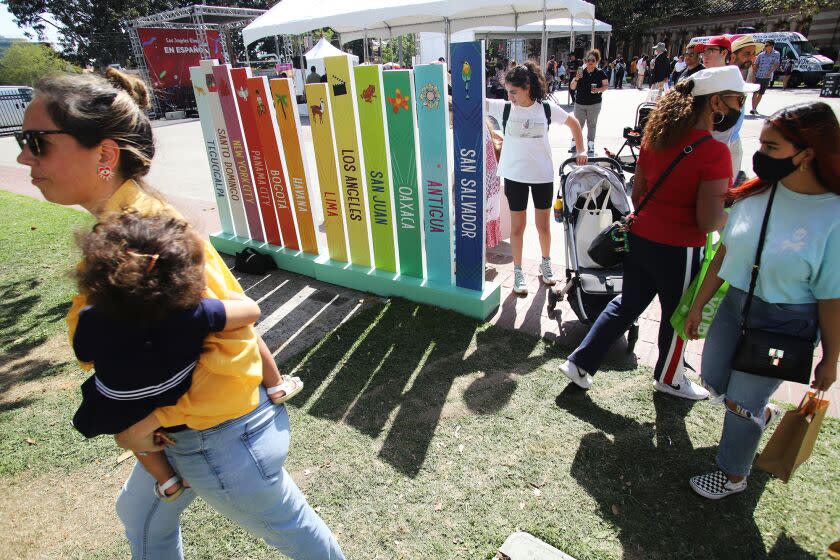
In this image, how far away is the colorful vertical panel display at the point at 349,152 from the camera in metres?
4.18

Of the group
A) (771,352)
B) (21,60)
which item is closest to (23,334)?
(771,352)

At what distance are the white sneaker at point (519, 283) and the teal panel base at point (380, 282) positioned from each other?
246 millimetres

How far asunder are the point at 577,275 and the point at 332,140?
2484mm

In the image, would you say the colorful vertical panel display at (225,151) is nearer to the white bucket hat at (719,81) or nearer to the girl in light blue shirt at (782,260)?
the white bucket hat at (719,81)

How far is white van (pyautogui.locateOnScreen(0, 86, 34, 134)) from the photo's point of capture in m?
20.0

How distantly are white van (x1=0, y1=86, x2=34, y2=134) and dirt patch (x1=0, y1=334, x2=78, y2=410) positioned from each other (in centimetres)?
2149

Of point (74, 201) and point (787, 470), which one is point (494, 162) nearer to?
point (787, 470)

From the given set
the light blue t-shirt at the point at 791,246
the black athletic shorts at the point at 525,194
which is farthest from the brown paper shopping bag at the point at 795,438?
the black athletic shorts at the point at 525,194

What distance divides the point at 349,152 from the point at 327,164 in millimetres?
323

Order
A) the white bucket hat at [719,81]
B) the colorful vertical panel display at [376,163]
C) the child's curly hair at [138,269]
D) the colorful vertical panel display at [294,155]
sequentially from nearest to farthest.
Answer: the child's curly hair at [138,269]
the white bucket hat at [719,81]
the colorful vertical panel display at [376,163]
the colorful vertical panel display at [294,155]

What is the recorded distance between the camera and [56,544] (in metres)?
2.49

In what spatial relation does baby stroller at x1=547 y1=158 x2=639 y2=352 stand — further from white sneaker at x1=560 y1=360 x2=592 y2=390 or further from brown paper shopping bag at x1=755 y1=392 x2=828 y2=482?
brown paper shopping bag at x1=755 y1=392 x2=828 y2=482

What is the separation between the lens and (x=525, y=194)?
175 inches

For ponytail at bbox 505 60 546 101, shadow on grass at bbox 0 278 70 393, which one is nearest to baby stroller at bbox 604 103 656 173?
ponytail at bbox 505 60 546 101
